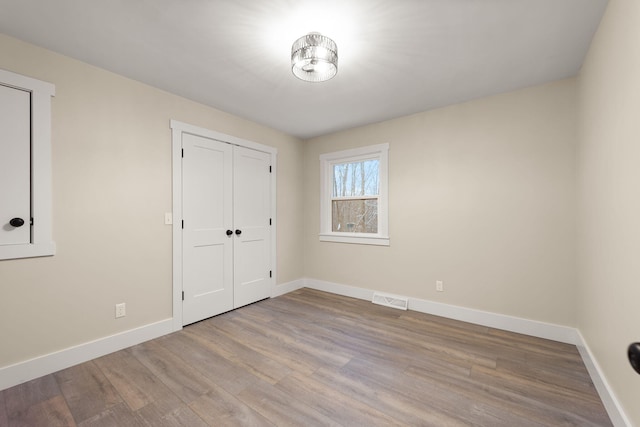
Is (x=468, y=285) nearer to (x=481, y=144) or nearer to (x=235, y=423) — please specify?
(x=481, y=144)

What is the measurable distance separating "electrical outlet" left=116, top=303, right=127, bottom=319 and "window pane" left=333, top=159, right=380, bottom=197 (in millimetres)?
2891

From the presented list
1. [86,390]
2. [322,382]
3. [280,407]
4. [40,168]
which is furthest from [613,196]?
[40,168]

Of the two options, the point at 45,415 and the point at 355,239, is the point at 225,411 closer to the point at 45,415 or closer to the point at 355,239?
the point at 45,415

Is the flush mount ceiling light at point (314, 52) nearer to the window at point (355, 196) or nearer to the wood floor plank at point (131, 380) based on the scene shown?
the window at point (355, 196)

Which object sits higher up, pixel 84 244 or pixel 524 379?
pixel 84 244

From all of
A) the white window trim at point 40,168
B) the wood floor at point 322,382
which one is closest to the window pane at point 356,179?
the wood floor at point 322,382

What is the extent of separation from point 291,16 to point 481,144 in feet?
7.64

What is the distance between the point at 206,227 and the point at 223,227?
0.23 m

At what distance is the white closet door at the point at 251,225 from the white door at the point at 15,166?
1790mm

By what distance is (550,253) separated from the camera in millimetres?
2572

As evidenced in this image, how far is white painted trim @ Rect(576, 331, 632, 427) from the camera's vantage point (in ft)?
4.81

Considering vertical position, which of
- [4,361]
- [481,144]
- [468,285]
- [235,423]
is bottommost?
→ [235,423]

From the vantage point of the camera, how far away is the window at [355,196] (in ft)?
12.0

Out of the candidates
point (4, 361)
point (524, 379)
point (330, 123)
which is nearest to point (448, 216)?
point (524, 379)
